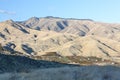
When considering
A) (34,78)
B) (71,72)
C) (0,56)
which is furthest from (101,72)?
(0,56)

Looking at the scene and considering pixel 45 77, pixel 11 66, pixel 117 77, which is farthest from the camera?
pixel 11 66

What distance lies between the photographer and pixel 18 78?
2155 centimetres

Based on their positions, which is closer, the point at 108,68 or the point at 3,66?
the point at 108,68

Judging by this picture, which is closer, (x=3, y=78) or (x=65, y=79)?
(x=65, y=79)

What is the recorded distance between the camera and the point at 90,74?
19984 millimetres

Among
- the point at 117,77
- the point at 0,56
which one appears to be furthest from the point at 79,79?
the point at 0,56

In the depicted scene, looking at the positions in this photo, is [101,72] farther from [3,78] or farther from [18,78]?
[3,78]

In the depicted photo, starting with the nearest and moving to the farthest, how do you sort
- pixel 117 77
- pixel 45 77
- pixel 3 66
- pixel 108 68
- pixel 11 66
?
pixel 117 77
pixel 45 77
pixel 108 68
pixel 3 66
pixel 11 66

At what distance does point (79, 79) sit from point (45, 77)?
7.26ft

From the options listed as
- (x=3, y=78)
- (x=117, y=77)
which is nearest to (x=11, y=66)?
(x=3, y=78)

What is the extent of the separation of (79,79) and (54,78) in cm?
155

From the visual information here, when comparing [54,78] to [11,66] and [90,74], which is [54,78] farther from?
[11,66]

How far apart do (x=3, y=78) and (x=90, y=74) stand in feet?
19.2

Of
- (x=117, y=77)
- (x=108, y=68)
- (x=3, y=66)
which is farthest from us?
(x=3, y=66)
